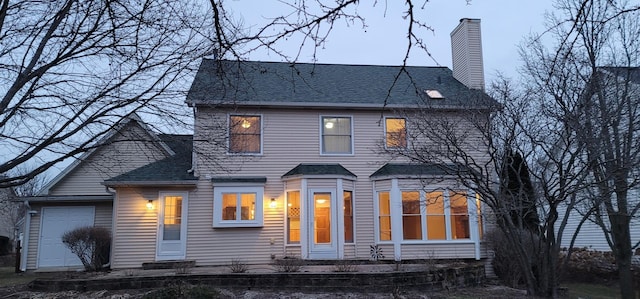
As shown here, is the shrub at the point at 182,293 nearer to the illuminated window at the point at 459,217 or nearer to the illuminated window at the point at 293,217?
the illuminated window at the point at 293,217

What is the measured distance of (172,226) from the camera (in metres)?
13.6

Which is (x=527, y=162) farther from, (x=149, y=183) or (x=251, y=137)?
(x=149, y=183)

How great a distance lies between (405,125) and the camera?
586 inches

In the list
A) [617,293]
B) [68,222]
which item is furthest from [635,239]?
[68,222]

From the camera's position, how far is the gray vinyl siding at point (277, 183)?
13570mm

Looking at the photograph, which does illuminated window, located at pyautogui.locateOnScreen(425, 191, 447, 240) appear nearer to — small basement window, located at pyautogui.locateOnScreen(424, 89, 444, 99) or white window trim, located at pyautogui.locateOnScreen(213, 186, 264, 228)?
small basement window, located at pyautogui.locateOnScreen(424, 89, 444, 99)

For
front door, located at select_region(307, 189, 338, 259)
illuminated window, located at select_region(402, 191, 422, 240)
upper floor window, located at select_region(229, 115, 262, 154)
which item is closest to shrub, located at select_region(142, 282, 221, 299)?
front door, located at select_region(307, 189, 338, 259)

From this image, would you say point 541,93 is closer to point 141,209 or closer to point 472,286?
point 472,286

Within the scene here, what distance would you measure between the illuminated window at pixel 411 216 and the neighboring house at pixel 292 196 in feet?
0.10

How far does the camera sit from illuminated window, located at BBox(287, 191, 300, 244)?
1382 centimetres

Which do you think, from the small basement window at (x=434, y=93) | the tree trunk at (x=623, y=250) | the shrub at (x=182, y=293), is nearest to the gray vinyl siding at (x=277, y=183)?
the small basement window at (x=434, y=93)

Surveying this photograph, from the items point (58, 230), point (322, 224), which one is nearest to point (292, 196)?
point (322, 224)

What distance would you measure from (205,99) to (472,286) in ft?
26.6

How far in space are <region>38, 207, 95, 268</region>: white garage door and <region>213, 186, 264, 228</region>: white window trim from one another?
4.49 meters
